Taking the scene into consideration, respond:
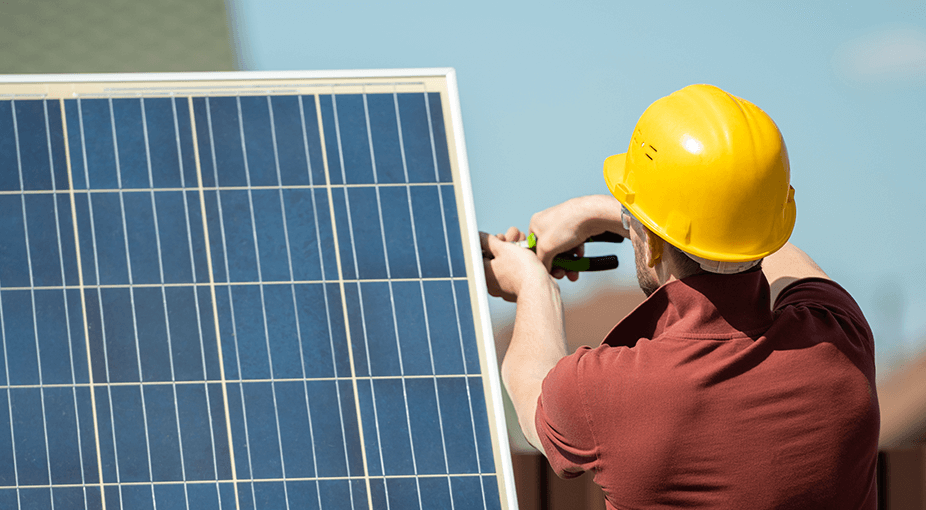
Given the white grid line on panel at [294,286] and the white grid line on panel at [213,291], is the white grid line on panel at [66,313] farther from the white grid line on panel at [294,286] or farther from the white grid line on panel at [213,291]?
the white grid line on panel at [294,286]

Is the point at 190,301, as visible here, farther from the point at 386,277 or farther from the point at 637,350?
the point at 637,350

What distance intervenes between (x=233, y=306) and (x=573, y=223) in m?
1.42

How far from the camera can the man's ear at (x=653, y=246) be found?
2.17 meters

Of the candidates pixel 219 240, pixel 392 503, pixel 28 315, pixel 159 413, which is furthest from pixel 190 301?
pixel 392 503

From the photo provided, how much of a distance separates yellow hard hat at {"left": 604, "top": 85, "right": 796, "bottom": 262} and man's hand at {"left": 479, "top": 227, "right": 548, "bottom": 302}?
0.74 meters

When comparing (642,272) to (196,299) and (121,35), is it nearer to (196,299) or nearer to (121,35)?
(196,299)

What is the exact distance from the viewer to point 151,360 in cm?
272

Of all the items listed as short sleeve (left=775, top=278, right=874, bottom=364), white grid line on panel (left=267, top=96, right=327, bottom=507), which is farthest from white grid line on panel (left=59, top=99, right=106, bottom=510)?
short sleeve (left=775, top=278, right=874, bottom=364)

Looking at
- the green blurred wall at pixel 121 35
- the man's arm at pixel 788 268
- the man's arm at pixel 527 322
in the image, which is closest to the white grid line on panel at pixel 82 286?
the man's arm at pixel 527 322

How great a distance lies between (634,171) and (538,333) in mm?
696

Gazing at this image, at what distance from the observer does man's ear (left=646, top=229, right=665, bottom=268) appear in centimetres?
217

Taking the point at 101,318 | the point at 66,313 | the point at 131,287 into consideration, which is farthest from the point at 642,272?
the point at 66,313

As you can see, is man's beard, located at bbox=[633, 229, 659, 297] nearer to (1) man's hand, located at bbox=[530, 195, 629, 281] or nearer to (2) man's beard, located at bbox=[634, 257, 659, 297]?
(2) man's beard, located at bbox=[634, 257, 659, 297]

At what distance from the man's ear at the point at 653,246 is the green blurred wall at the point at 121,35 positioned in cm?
642
